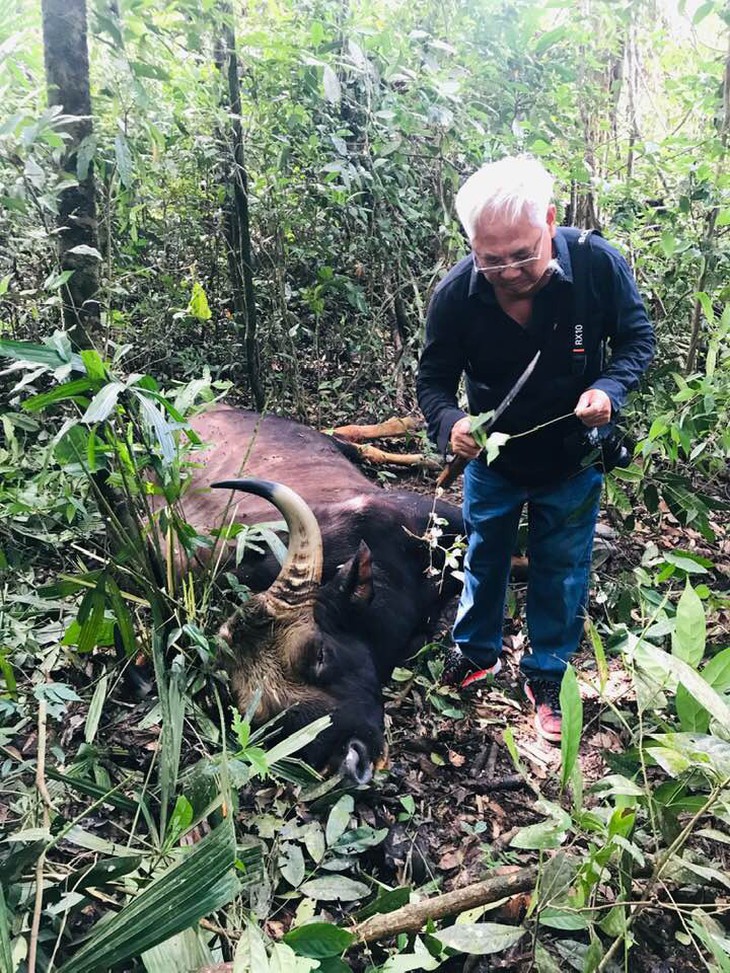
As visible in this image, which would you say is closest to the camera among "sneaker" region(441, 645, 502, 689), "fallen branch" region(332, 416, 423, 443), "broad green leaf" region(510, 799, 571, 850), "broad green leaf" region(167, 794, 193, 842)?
"broad green leaf" region(510, 799, 571, 850)

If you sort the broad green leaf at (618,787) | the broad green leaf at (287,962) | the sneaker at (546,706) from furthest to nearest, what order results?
the sneaker at (546,706) → the broad green leaf at (618,787) → the broad green leaf at (287,962)

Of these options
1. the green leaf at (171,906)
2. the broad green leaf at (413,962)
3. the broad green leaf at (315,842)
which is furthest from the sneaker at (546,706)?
the green leaf at (171,906)

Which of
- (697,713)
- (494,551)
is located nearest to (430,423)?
(494,551)

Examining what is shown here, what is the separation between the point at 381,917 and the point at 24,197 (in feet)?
10.9

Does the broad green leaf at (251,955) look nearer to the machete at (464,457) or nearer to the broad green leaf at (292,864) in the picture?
the broad green leaf at (292,864)

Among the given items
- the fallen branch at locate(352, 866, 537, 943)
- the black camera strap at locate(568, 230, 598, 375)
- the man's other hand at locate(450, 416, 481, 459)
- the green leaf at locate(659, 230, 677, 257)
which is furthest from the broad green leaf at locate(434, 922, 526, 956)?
the green leaf at locate(659, 230, 677, 257)

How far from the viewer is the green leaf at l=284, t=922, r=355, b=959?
72.1 inches

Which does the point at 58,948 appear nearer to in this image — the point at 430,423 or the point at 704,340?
the point at 430,423

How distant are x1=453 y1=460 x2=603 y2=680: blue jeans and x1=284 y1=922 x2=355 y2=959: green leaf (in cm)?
184

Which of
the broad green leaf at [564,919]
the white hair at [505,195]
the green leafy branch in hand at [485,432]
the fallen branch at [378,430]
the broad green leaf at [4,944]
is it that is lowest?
the fallen branch at [378,430]

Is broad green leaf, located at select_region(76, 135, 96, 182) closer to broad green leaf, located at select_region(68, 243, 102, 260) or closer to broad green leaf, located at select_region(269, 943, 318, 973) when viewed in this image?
broad green leaf, located at select_region(68, 243, 102, 260)

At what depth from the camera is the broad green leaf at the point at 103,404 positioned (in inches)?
93.3

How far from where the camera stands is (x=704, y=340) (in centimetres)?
494

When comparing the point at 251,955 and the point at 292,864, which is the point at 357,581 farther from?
the point at 251,955
